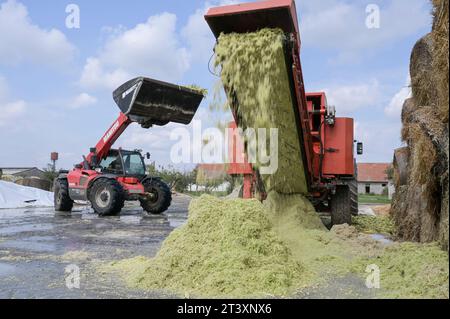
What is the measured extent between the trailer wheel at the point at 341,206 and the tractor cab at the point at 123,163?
6244mm

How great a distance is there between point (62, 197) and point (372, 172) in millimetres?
48186

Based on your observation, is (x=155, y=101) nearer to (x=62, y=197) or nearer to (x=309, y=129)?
(x=62, y=197)

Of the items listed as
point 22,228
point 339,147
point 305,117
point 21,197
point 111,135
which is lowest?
point 22,228

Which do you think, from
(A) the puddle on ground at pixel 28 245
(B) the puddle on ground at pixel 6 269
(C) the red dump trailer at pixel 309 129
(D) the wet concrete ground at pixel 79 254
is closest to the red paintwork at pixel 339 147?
(C) the red dump trailer at pixel 309 129

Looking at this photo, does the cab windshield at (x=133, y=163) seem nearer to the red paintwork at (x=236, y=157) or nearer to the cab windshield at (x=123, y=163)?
the cab windshield at (x=123, y=163)

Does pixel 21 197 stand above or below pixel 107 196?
below

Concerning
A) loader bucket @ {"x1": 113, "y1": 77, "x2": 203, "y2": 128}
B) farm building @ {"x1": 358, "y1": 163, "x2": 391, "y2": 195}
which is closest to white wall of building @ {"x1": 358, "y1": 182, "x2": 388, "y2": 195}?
farm building @ {"x1": 358, "y1": 163, "x2": 391, "y2": 195}

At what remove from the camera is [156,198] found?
1250 centimetres

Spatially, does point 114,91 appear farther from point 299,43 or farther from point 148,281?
point 148,281

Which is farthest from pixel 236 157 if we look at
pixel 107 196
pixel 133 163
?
pixel 133 163

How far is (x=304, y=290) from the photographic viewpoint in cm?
397

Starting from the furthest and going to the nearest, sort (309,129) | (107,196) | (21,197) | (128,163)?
1. (21,197)
2. (128,163)
3. (107,196)
4. (309,129)

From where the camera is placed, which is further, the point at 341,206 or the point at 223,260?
the point at 341,206
